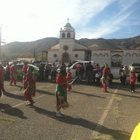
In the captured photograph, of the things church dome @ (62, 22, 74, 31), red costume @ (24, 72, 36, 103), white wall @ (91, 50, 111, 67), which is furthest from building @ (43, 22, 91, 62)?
red costume @ (24, 72, 36, 103)

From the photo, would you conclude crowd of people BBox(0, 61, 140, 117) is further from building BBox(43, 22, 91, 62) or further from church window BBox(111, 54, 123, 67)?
building BBox(43, 22, 91, 62)

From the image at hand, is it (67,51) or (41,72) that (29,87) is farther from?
(67,51)

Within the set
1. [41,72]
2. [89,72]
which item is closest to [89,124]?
[89,72]

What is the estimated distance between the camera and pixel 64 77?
7.43 meters

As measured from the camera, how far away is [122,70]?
17922 mm

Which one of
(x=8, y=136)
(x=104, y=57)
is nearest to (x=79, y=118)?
(x=8, y=136)

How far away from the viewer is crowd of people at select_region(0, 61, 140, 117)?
7.34m

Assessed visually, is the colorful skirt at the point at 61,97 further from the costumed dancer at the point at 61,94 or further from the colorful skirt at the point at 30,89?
the colorful skirt at the point at 30,89

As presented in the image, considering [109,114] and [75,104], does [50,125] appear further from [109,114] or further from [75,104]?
[75,104]

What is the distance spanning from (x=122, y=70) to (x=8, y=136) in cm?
1393

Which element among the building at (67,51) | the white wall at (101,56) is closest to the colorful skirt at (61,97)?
the white wall at (101,56)

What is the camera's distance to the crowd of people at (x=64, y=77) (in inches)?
289

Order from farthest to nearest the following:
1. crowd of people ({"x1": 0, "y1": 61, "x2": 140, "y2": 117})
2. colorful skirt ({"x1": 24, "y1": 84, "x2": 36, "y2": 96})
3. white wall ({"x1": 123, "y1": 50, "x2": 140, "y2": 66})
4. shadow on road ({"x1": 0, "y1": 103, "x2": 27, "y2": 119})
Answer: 1. white wall ({"x1": 123, "y1": 50, "x2": 140, "y2": 66})
2. colorful skirt ({"x1": 24, "y1": 84, "x2": 36, "y2": 96})
3. crowd of people ({"x1": 0, "y1": 61, "x2": 140, "y2": 117})
4. shadow on road ({"x1": 0, "y1": 103, "x2": 27, "y2": 119})

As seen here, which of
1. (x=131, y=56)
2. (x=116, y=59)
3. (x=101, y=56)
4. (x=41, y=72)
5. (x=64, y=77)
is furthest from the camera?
(x=131, y=56)
